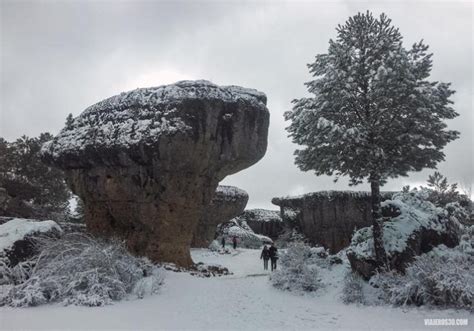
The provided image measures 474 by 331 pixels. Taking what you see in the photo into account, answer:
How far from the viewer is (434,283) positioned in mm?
10656

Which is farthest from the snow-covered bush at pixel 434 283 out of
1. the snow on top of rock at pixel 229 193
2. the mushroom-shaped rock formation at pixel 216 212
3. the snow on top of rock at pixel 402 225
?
the snow on top of rock at pixel 229 193

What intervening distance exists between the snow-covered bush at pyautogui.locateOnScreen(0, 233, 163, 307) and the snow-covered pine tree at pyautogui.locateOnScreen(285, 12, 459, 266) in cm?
773

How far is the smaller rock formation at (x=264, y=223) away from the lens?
4625cm

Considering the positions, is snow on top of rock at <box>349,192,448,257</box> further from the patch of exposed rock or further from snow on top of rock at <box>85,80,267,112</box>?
the patch of exposed rock

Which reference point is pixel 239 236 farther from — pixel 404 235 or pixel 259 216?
pixel 404 235

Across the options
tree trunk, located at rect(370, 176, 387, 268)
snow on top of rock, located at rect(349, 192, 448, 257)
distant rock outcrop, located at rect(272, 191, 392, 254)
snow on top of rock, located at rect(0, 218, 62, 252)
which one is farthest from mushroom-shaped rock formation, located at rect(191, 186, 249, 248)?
tree trunk, located at rect(370, 176, 387, 268)

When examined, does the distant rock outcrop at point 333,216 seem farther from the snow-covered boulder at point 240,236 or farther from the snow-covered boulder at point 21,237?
the snow-covered boulder at point 21,237

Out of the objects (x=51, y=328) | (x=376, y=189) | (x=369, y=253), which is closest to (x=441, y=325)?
(x=369, y=253)

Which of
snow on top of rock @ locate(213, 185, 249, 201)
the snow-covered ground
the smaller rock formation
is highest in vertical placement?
snow on top of rock @ locate(213, 185, 249, 201)

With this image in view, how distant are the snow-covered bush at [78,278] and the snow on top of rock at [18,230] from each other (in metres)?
0.78

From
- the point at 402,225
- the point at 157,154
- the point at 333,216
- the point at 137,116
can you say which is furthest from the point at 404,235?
the point at 333,216

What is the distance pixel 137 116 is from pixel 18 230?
6237 mm

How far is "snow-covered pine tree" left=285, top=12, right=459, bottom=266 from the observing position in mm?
13219

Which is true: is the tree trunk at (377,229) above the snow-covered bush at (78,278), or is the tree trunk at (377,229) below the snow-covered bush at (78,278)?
above
